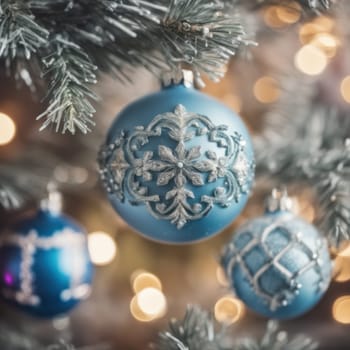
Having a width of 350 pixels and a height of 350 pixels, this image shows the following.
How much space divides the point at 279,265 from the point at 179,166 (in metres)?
0.17

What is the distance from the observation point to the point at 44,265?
689mm

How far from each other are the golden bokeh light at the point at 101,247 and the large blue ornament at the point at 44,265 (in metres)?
0.24

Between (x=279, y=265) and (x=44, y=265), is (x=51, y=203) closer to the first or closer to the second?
(x=44, y=265)

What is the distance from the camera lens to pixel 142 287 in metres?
1.00

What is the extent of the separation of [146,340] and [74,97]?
25.8 inches

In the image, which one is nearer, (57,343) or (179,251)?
(57,343)

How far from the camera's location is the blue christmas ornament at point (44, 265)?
69 centimetres

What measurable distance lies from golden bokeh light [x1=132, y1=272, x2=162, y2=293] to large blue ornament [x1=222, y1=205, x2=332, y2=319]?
0.38 m

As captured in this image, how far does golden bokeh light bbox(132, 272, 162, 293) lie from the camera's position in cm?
100

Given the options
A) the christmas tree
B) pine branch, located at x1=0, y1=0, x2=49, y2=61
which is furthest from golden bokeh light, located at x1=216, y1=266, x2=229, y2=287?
pine branch, located at x1=0, y1=0, x2=49, y2=61

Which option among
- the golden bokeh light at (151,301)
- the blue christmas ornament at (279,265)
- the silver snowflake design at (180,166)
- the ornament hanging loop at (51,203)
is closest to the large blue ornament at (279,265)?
the blue christmas ornament at (279,265)

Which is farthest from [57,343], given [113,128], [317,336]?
[317,336]

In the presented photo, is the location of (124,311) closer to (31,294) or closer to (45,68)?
(31,294)

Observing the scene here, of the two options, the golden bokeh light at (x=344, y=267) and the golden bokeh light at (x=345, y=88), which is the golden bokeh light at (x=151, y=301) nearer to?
the golden bokeh light at (x=344, y=267)
